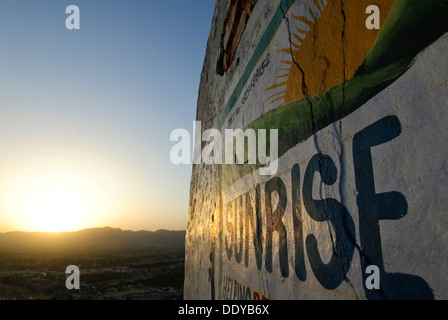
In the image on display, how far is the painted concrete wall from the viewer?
0.71m

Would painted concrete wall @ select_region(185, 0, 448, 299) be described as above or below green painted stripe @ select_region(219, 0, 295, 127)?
below

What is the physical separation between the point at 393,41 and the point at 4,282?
1693 cm

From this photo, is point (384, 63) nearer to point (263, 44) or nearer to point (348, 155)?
point (348, 155)

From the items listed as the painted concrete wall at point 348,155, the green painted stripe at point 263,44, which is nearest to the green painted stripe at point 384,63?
the painted concrete wall at point 348,155

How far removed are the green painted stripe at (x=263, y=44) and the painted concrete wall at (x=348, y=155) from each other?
11mm

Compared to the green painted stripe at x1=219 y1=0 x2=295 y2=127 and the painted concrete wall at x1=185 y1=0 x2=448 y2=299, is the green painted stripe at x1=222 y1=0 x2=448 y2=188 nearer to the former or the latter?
the painted concrete wall at x1=185 y1=0 x2=448 y2=299

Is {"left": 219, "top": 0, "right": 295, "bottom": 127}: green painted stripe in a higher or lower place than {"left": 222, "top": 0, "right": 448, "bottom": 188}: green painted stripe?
higher

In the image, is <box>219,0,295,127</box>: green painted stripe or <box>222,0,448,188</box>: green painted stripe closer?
<box>222,0,448,188</box>: green painted stripe

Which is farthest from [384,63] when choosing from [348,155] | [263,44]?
[263,44]

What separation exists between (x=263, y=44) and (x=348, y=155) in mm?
1054

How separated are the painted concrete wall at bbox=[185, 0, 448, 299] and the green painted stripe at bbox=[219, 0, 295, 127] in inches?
0.4

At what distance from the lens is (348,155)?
955mm

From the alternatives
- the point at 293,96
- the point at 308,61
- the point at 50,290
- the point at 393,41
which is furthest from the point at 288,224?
the point at 50,290

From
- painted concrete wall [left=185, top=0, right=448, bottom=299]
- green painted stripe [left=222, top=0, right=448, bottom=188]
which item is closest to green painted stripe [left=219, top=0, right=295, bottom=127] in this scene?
painted concrete wall [left=185, top=0, right=448, bottom=299]
